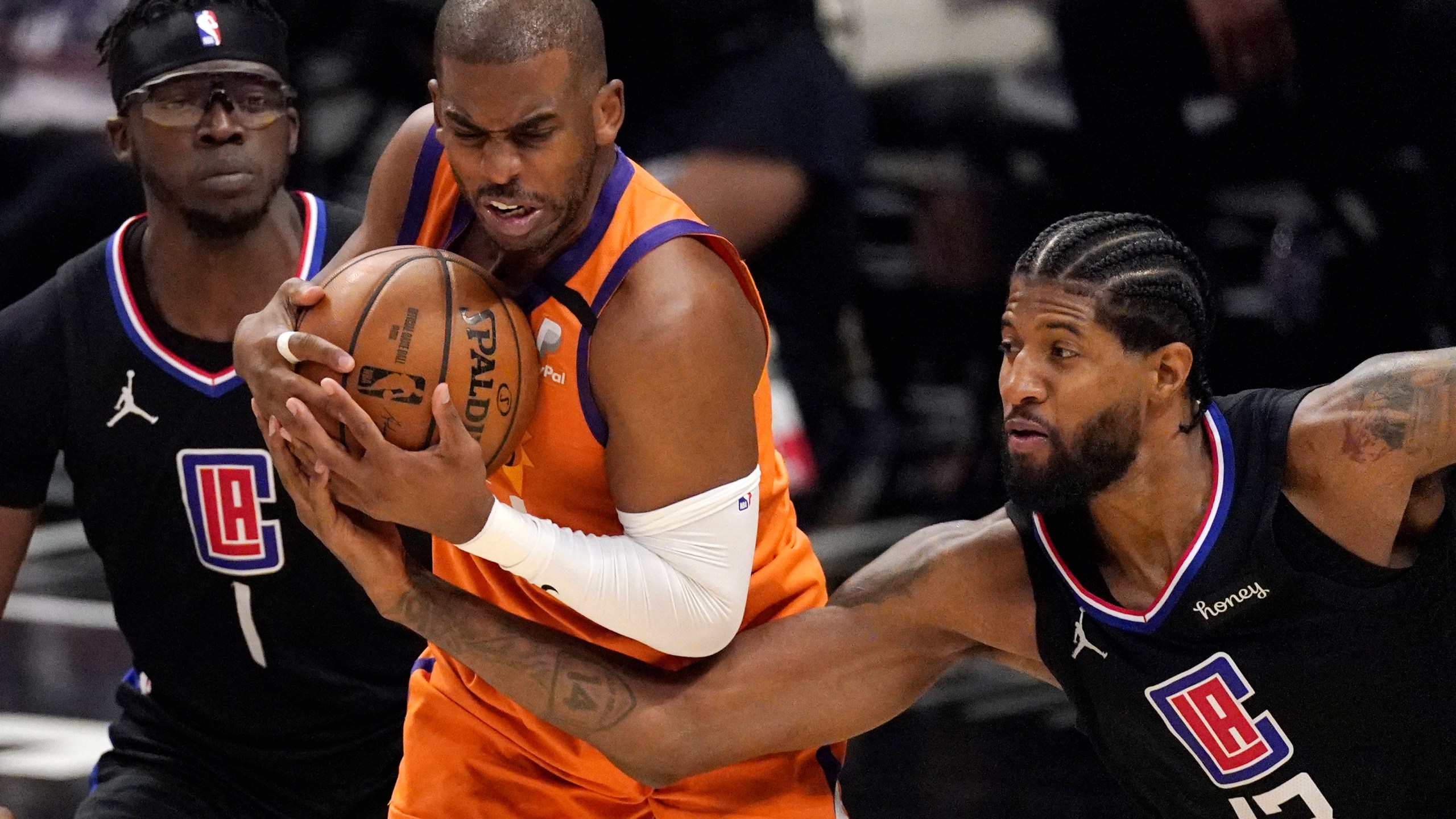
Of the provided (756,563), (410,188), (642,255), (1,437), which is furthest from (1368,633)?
(1,437)

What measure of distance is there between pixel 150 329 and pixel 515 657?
3.78 feet

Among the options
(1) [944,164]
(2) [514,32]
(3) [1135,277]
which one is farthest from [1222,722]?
(1) [944,164]

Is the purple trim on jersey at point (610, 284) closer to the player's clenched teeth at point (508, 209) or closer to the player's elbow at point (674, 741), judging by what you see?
the player's clenched teeth at point (508, 209)

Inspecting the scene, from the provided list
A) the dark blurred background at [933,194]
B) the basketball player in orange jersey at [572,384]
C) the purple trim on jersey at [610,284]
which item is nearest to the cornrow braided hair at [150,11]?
the basketball player in orange jersey at [572,384]

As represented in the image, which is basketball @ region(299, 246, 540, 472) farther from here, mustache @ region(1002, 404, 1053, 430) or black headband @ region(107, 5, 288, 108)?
black headband @ region(107, 5, 288, 108)

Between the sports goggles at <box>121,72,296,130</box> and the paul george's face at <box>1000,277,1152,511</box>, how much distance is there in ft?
5.36

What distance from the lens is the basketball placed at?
8.64ft

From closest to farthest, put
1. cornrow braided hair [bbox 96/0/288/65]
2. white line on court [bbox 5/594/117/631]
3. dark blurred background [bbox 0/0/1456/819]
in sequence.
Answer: cornrow braided hair [bbox 96/0/288/65], dark blurred background [bbox 0/0/1456/819], white line on court [bbox 5/594/117/631]

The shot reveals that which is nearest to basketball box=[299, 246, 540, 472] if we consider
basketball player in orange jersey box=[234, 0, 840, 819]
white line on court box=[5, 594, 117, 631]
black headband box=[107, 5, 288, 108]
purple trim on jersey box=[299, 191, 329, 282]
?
basketball player in orange jersey box=[234, 0, 840, 819]

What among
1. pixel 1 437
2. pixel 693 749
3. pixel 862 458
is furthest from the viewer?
pixel 862 458

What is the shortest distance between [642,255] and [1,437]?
152 cm

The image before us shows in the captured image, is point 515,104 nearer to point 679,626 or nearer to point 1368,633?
point 679,626

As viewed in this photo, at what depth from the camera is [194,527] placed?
3533mm

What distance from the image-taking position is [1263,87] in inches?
226
